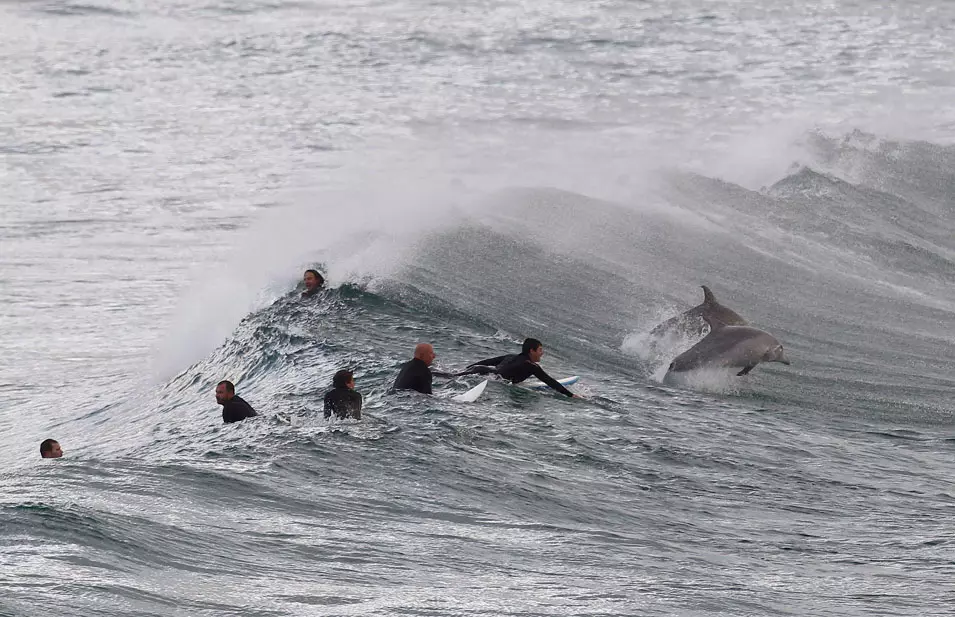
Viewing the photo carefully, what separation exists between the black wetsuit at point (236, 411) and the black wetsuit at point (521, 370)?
329 centimetres

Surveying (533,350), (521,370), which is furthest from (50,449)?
(533,350)

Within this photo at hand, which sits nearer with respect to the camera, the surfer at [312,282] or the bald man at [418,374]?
the bald man at [418,374]

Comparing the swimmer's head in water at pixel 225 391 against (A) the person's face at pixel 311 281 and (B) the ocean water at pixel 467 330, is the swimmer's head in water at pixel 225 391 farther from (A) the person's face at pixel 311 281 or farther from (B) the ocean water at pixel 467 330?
(A) the person's face at pixel 311 281

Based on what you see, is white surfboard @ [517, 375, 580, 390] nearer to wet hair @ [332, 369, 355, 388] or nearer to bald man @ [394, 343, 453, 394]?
bald man @ [394, 343, 453, 394]

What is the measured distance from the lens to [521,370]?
Result: 58.9 ft

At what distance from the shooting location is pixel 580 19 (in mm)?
66062

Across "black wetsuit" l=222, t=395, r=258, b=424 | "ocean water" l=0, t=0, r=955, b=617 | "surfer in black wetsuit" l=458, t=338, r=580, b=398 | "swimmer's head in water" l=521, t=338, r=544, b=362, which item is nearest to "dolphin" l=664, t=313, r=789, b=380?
"ocean water" l=0, t=0, r=955, b=617

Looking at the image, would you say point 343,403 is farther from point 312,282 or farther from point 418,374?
point 312,282

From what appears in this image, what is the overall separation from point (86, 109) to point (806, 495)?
138 ft

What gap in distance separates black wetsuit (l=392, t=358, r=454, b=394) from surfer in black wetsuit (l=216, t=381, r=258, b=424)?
1886 millimetres

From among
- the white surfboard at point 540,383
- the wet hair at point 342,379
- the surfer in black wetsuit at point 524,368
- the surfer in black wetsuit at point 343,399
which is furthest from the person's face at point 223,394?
the white surfboard at point 540,383

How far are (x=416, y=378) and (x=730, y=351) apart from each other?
5375 mm

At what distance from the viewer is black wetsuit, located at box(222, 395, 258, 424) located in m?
16.5

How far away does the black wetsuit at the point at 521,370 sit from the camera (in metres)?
17.8
